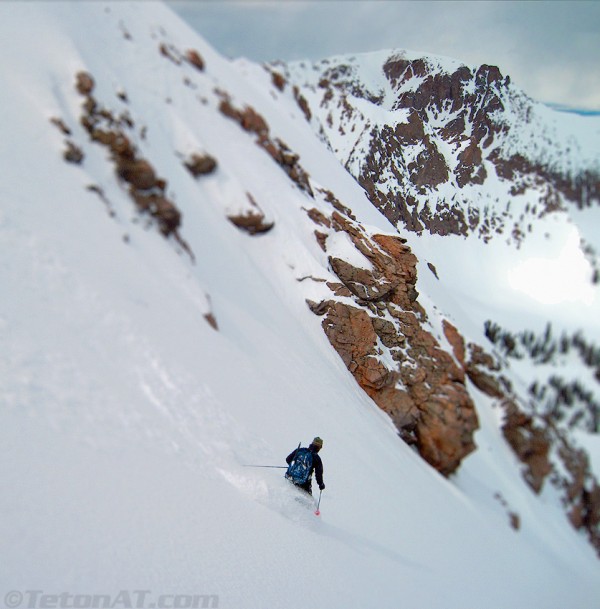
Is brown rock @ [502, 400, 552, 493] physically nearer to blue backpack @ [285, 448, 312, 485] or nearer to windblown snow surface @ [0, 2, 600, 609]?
windblown snow surface @ [0, 2, 600, 609]

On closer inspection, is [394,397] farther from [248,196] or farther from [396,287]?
[248,196]

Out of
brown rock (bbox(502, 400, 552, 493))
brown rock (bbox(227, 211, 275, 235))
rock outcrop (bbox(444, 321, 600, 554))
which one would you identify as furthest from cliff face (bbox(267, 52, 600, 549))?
brown rock (bbox(227, 211, 275, 235))

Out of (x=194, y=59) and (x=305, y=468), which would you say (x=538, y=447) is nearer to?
(x=305, y=468)

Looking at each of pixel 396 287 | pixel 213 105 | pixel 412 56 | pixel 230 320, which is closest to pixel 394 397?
pixel 396 287

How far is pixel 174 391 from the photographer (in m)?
6.52

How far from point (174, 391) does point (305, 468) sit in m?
2.64

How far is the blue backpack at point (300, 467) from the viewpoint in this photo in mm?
6273

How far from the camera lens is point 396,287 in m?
20.2

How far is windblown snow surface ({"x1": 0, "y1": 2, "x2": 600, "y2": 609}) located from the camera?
3.68 metres

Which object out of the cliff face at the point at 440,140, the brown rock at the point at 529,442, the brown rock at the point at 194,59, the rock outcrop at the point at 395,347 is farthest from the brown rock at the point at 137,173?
the brown rock at the point at 529,442

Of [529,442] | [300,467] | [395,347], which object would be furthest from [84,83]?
[529,442]

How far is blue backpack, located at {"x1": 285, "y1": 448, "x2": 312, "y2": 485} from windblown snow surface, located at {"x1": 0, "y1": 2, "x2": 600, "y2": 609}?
0.83 feet

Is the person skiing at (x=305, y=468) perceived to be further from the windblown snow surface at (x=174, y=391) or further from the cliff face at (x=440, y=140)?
the cliff face at (x=440, y=140)

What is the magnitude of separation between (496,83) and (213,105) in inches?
508
